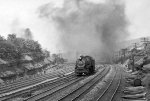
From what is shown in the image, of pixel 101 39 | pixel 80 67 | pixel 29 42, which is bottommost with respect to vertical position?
pixel 80 67

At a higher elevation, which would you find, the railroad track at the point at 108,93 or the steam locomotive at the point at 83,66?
the steam locomotive at the point at 83,66

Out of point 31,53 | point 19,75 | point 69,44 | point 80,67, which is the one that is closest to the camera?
point 80,67

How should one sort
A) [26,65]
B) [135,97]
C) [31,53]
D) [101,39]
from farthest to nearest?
[101,39] → [31,53] → [26,65] → [135,97]

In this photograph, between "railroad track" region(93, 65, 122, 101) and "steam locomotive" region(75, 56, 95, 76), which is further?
"steam locomotive" region(75, 56, 95, 76)

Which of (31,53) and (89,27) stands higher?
(89,27)

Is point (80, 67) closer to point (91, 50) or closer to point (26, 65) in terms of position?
point (26, 65)

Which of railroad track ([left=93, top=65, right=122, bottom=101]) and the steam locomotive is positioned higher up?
the steam locomotive

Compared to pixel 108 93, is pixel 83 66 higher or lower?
higher

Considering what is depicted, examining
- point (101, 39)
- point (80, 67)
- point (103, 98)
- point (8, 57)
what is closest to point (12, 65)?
point (8, 57)

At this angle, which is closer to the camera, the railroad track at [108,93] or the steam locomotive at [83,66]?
the railroad track at [108,93]

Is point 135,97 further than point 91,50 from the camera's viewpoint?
No

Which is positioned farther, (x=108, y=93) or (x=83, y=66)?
(x=83, y=66)

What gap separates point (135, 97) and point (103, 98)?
2641 mm

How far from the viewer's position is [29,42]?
193 ft
